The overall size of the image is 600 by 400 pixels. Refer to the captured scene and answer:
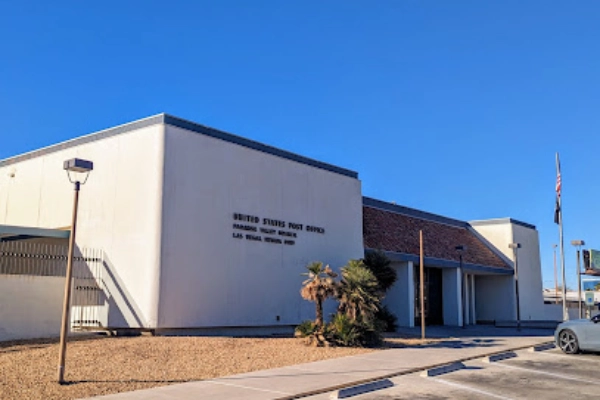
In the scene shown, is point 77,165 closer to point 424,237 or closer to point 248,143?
point 248,143

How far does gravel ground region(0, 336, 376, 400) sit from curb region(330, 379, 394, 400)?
2779 millimetres

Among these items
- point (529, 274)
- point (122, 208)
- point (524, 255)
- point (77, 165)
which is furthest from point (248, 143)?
point (529, 274)

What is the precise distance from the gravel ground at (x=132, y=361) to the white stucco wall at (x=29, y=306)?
942 mm

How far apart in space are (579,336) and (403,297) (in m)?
10.8

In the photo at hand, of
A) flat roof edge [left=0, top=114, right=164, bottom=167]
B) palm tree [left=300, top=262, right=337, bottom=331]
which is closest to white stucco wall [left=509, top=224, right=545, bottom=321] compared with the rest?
palm tree [left=300, top=262, right=337, bottom=331]

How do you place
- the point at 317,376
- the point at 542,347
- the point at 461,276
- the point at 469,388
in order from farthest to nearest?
the point at 461,276 < the point at 542,347 < the point at 317,376 < the point at 469,388

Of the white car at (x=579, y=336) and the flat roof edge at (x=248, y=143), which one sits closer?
the white car at (x=579, y=336)

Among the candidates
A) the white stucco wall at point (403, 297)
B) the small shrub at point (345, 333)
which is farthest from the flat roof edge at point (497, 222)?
the small shrub at point (345, 333)

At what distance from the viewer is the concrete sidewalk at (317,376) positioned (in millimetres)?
10508

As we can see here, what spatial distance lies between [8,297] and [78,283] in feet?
8.99

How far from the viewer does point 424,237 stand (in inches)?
1249

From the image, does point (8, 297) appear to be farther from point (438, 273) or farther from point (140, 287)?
point (438, 273)

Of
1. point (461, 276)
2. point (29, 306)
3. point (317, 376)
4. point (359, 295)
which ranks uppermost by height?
point (461, 276)

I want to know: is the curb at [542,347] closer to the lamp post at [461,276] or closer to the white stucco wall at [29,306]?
the lamp post at [461,276]
